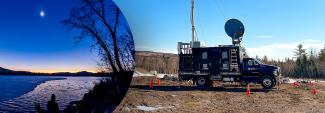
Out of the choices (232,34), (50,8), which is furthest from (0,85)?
(232,34)

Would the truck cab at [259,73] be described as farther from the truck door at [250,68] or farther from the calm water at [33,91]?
the calm water at [33,91]

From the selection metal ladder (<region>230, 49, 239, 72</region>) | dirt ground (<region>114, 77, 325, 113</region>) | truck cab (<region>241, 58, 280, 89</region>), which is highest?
metal ladder (<region>230, 49, 239, 72</region>)

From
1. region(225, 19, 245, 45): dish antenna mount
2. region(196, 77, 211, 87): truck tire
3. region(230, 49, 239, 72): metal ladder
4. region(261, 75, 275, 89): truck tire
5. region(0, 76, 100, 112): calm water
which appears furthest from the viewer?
region(225, 19, 245, 45): dish antenna mount

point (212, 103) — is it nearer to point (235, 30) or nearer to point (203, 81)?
point (203, 81)

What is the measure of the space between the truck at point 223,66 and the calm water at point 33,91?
77.6 ft

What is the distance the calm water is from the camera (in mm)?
2672

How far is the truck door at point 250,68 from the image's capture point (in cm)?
2650

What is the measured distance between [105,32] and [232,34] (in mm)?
26995

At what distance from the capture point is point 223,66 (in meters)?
26.4

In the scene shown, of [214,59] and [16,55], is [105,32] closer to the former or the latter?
[16,55]

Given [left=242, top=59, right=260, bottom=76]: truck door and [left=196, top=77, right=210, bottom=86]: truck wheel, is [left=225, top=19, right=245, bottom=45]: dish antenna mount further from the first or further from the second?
[left=196, top=77, right=210, bottom=86]: truck wheel

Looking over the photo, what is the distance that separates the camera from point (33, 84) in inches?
109

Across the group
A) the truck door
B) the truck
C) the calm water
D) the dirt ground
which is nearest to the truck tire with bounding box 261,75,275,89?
the truck

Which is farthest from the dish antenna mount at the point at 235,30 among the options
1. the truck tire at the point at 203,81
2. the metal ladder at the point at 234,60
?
the truck tire at the point at 203,81
